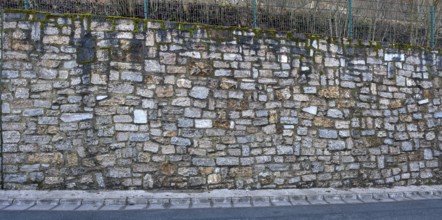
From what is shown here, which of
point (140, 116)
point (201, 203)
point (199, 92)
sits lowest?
point (201, 203)

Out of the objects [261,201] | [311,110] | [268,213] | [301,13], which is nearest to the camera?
[268,213]

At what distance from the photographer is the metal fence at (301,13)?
6383 millimetres

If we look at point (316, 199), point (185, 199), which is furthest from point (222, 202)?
point (316, 199)

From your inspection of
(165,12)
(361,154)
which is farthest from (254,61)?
(361,154)

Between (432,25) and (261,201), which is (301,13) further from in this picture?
(261,201)

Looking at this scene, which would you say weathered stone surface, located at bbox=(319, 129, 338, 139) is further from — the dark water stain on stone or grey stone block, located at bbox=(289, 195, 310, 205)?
the dark water stain on stone

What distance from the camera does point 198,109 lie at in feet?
19.7

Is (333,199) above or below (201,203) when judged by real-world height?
below

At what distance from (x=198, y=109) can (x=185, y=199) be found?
1.58 m

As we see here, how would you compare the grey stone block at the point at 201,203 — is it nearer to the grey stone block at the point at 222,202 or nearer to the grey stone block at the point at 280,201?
the grey stone block at the point at 222,202

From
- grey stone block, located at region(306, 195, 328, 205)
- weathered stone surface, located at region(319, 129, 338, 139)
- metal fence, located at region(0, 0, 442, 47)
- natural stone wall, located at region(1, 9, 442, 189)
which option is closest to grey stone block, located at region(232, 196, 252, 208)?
natural stone wall, located at region(1, 9, 442, 189)

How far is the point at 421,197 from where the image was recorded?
237 inches

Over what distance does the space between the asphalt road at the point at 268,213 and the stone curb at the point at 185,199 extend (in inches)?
8.5

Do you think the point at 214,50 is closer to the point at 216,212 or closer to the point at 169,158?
the point at 169,158
